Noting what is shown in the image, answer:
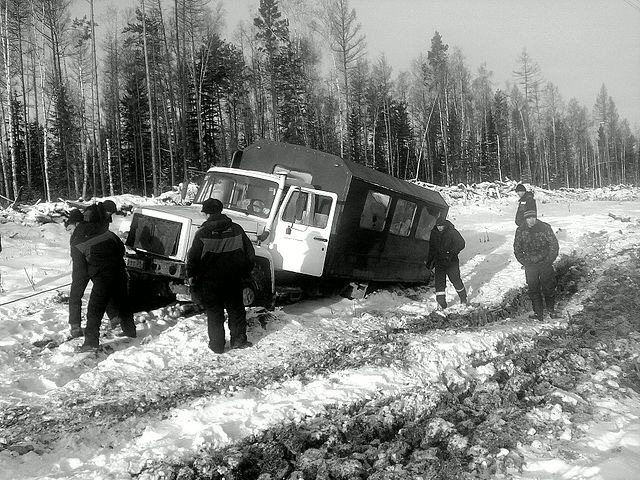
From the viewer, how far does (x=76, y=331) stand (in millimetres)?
6074

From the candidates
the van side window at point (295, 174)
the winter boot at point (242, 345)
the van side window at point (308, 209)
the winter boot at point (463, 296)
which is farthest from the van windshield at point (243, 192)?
the winter boot at point (463, 296)

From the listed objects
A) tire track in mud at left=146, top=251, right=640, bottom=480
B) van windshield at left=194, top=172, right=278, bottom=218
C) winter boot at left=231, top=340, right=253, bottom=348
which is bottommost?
tire track in mud at left=146, top=251, right=640, bottom=480

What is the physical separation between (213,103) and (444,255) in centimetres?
2856

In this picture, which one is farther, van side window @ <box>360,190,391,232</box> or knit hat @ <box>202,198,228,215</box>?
van side window @ <box>360,190,391,232</box>

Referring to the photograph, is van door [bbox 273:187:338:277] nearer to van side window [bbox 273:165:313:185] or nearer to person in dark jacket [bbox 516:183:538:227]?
van side window [bbox 273:165:313:185]

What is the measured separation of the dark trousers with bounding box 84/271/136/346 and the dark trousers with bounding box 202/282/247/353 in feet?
3.92

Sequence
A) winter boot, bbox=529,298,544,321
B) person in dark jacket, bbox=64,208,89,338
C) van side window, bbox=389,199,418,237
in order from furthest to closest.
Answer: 1. van side window, bbox=389,199,418,237
2. winter boot, bbox=529,298,544,321
3. person in dark jacket, bbox=64,208,89,338

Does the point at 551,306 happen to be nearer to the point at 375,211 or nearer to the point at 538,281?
Answer: the point at 538,281

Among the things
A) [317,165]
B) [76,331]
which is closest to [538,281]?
[317,165]

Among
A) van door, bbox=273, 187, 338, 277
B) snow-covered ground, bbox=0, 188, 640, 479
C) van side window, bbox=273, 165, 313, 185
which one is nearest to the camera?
snow-covered ground, bbox=0, 188, 640, 479

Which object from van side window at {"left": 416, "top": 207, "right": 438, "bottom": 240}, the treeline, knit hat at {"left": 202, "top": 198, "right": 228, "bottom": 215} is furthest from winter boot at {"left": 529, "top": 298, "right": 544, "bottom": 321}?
the treeline

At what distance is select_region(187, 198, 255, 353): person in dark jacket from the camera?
549 centimetres

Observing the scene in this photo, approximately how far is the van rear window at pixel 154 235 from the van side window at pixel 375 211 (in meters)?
3.26

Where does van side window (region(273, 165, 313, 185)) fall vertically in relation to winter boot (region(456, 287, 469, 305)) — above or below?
above
